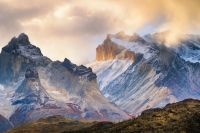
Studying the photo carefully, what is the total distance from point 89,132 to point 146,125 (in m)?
44.8

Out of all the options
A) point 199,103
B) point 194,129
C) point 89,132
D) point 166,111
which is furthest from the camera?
point 89,132

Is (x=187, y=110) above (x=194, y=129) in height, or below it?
above

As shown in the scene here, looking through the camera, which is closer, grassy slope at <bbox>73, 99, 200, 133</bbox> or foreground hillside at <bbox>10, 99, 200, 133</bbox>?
grassy slope at <bbox>73, 99, 200, 133</bbox>

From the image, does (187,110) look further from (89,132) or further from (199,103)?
(89,132)

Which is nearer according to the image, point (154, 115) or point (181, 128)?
point (181, 128)

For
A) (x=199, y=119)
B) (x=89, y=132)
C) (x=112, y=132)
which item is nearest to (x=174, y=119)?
(x=199, y=119)

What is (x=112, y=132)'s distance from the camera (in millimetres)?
163375

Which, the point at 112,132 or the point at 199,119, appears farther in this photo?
the point at 112,132

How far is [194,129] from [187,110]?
75.8 ft

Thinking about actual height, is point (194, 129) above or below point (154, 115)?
below

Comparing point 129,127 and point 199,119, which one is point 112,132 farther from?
point 199,119

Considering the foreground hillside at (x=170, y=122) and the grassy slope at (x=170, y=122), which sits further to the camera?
the foreground hillside at (x=170, y=122)

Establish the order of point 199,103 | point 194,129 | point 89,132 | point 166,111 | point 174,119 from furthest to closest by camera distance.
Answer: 1. point 89,132
2. point 199,103
3. point 166,111
4. point 174,119
5. point 194,129

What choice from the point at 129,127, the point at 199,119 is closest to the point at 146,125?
the point at 129,127
